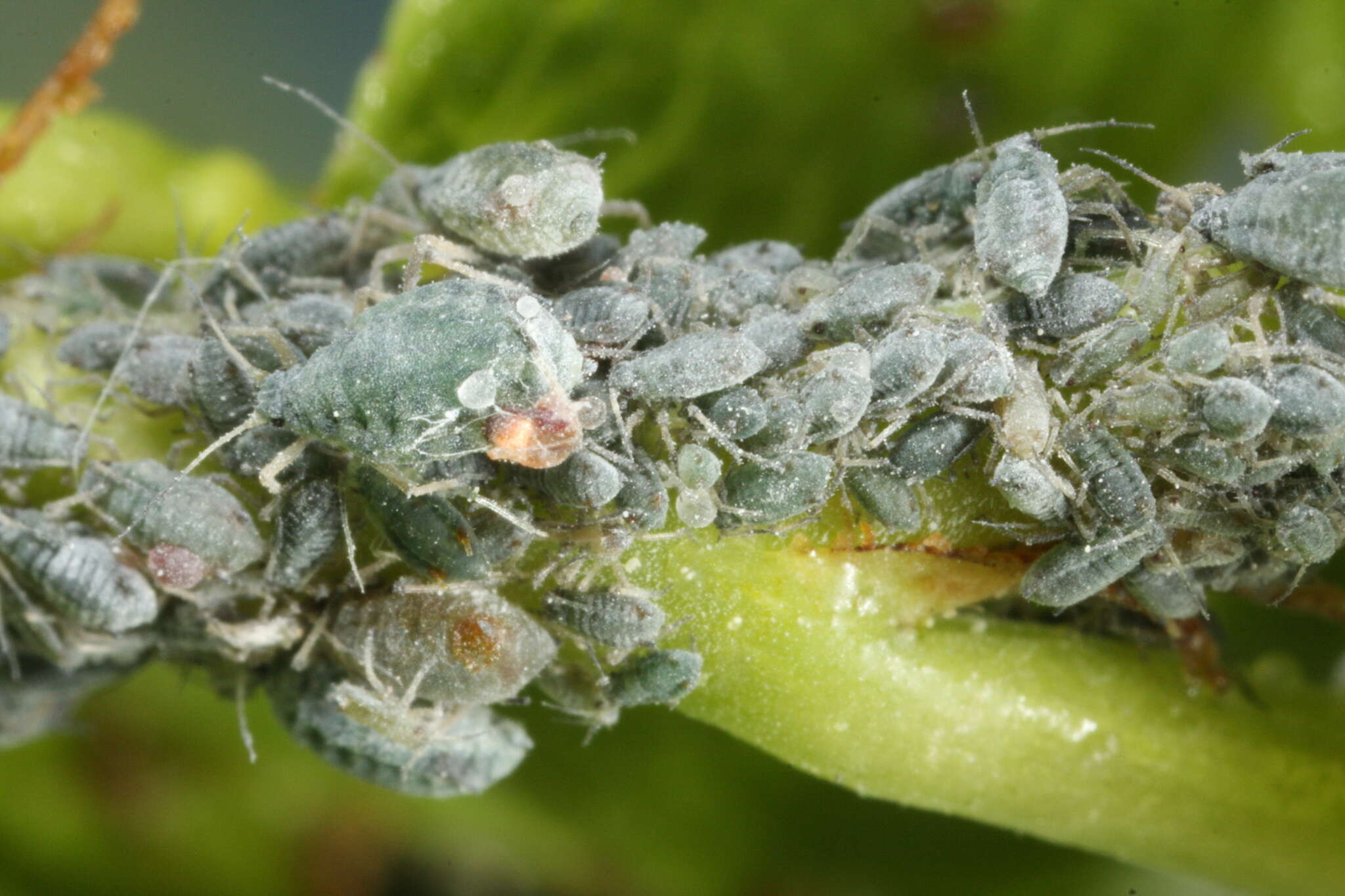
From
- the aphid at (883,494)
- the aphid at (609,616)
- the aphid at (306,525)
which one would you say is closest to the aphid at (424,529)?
the aphid at (306,525)

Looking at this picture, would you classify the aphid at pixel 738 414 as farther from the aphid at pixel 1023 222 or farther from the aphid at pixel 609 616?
the aphid at pixel 1023 222

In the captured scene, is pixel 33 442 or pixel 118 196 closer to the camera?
pixel 33 442

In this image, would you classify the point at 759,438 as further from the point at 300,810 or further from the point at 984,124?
the point at 300,810

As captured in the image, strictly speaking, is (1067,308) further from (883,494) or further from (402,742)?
(402,742)

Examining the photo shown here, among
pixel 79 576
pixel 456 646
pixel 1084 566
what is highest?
pixel 1084 566

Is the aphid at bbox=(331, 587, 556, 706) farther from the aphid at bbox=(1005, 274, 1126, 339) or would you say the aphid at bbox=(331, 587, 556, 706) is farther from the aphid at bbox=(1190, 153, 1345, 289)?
the aphid at bbox=(1190, 153, 1345, 289)

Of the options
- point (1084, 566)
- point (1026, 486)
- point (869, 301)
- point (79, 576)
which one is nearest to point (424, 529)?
point (79, 576)

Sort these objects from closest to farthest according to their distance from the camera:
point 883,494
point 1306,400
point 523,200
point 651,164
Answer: point 1306,400 < point 883,494 < point 523,200 < point 651,164
